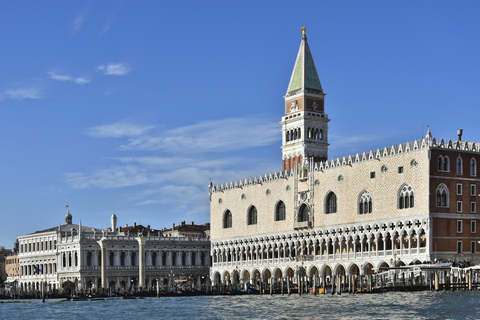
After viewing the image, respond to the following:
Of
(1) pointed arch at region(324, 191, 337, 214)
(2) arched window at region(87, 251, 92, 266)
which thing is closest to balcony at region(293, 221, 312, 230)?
(1) pointed arch at region(324, 191, 337, 214)

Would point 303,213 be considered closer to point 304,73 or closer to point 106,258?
point 304,73

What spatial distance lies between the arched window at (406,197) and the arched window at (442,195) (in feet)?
6.61

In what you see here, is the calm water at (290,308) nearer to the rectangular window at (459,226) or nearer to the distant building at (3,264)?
the rectangular window at (459,226)

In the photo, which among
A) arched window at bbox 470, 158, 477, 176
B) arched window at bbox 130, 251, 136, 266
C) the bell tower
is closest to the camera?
arched window at bbox 470, 158, 477, 176

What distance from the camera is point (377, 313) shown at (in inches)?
1907

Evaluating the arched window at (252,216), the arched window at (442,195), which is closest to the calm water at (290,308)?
the arched window at (442,195)

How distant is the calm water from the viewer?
48438 millimetres

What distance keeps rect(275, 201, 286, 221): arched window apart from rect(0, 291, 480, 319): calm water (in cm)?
2052

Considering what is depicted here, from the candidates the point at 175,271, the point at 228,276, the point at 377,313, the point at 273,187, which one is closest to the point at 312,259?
the point at 273,187

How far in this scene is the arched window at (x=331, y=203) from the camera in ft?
264

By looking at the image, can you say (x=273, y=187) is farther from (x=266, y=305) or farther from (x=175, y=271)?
(x=266, y=305)

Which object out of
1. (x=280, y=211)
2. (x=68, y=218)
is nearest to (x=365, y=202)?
(x=280, y=211)

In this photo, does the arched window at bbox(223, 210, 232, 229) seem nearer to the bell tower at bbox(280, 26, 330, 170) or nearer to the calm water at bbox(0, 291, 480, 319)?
the bell tower at bbox(280, 26, 330, 170)

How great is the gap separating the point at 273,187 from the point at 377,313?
40.9m
